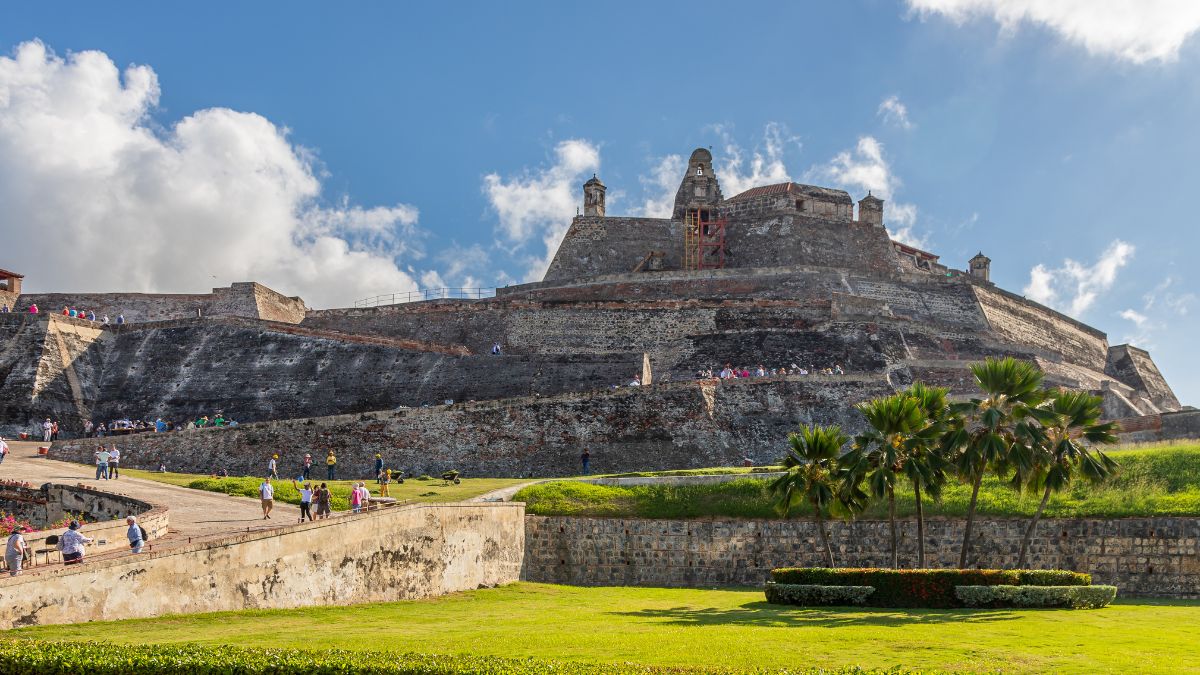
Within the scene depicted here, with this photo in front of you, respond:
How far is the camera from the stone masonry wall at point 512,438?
29.8 meters

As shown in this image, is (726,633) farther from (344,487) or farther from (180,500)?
(344,487)

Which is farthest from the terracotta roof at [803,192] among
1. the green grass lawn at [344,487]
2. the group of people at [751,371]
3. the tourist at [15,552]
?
the tourist at [15,552]

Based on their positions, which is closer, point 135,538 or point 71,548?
point 71,548

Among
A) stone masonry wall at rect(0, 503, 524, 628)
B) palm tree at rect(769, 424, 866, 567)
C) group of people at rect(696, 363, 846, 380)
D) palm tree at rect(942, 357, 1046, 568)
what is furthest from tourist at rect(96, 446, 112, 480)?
group of people at rect(696, 363, 846, 380)

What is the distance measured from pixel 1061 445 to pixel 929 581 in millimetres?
4160

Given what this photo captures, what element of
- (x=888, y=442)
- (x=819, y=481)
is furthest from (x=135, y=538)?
(x=888, y=442)

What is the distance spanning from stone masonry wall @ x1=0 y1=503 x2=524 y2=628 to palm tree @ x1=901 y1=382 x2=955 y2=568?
7.95 metres

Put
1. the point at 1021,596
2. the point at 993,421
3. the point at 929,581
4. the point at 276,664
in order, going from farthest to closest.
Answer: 1. the point at 993,421
2. the point at 929,581
3. the point at 1021,596
4. the point at 276,664

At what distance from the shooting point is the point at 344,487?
25.4 meters

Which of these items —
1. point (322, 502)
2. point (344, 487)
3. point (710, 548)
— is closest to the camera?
point (322, 502)

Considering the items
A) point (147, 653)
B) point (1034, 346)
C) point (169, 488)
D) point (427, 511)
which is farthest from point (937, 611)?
point (1034, 346)

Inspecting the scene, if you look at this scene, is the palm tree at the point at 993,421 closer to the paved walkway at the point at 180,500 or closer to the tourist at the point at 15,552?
the paved walkway at the point at 180,500

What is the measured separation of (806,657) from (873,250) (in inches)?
1706

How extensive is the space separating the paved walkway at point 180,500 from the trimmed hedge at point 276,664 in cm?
585
